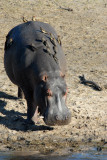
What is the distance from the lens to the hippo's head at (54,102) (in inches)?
278

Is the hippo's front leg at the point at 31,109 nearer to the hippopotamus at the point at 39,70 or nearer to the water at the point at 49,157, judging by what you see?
the hippopotamus at the point at 39,70

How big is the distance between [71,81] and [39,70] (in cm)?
267

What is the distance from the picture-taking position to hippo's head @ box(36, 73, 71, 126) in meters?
7.05

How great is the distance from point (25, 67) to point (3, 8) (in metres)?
7.86

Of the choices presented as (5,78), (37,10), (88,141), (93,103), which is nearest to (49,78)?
(88,141)

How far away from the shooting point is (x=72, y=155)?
6.76 meters

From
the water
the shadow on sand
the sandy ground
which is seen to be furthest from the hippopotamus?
the water

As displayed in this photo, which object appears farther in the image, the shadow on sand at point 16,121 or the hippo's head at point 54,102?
the shadow on sand at point 16,121

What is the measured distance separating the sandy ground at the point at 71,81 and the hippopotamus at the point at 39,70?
0.39m

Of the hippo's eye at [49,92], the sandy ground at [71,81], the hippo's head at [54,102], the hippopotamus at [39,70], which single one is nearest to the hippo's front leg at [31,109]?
the hippopotamus at [39,70]

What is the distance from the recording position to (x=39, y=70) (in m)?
7.53

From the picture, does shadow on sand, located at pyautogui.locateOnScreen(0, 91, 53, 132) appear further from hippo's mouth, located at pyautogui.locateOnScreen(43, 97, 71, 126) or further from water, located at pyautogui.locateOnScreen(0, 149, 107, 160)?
water, located at pyautogui.locateOnScreen(0, 149, 107, 160)

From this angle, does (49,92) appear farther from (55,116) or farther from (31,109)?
(31,109)

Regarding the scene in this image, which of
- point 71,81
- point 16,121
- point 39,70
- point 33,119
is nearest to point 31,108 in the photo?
point 33,119
